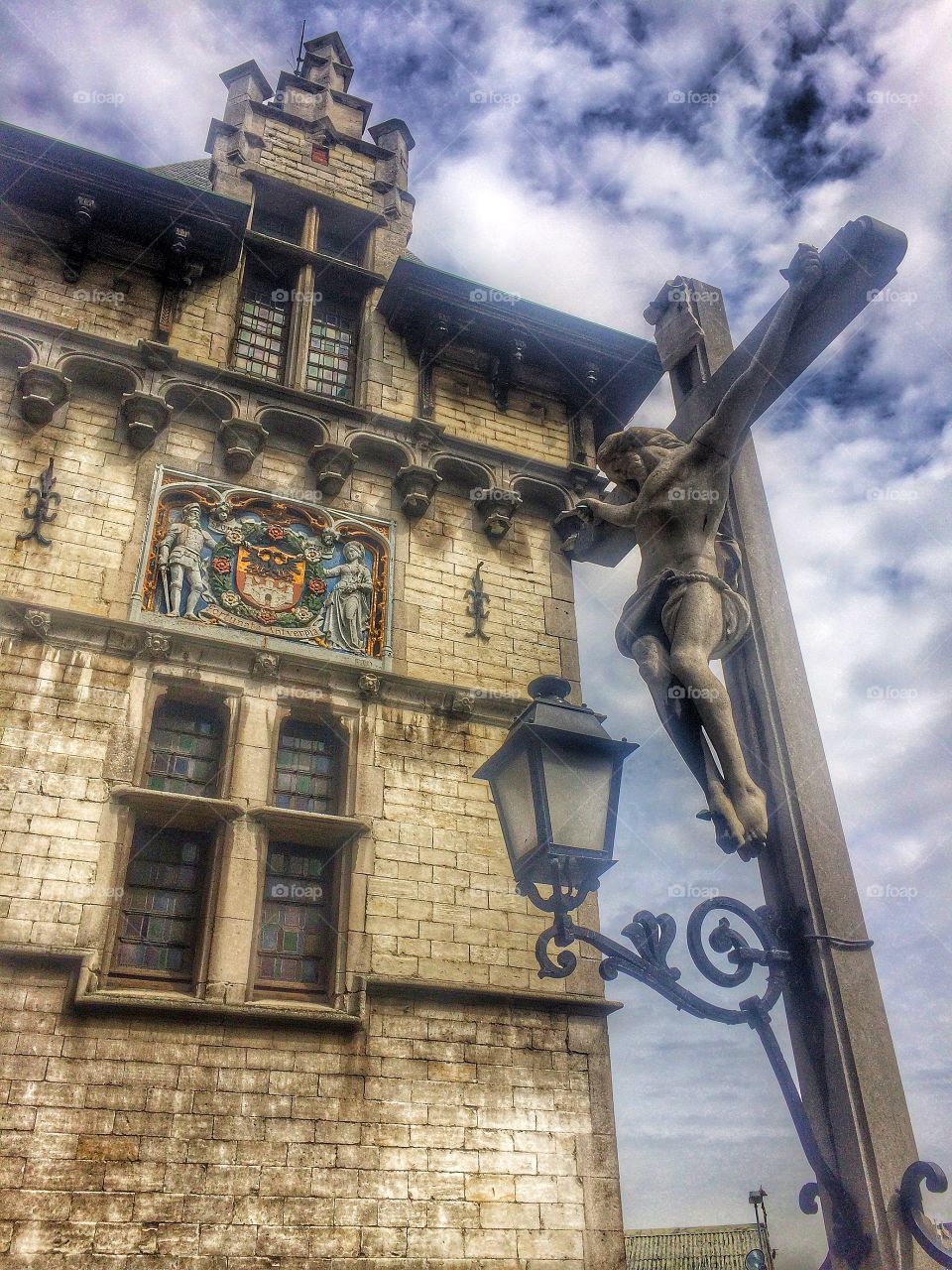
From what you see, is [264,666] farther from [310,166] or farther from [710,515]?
[310,166]

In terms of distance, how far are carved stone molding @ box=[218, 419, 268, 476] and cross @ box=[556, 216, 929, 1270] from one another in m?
6.57

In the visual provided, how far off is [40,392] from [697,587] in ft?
28.1

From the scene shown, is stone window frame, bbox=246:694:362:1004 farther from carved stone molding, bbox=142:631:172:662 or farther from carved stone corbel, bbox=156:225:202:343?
carved stone corbel, bbox=156:225:202:343

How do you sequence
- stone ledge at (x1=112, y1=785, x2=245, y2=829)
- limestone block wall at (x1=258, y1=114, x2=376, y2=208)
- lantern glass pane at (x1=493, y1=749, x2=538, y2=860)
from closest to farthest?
lantern glass pane at (x1=493, y1=749, x2=538, y2=860)
stone ledge at (x1=112, y1=785, x2=245, y2=829)
limestone block wall at (x1=258, y1=114, x2=376, y2=208)

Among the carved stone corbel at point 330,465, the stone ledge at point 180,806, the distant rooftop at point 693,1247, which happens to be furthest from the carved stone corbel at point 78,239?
the distant rooftop at point 693,1247

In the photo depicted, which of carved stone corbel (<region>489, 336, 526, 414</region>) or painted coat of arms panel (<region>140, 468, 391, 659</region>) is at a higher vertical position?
carved stone corbel (<region>489, 336, 526, 414</region>)

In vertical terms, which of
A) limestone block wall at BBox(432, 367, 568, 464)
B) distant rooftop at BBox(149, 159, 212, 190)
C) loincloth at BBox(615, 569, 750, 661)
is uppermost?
distant rooftop at BBox(149, 159, 212, 190)

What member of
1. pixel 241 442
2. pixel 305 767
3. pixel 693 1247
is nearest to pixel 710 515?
pixel 305 767

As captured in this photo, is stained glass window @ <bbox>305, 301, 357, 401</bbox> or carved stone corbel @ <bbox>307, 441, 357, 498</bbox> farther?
stained glass window @ <bbox>305, 301, 357, 401</bbox>

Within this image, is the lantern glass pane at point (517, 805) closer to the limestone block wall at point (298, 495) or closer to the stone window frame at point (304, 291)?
the limestone block wall at point (298, 495)

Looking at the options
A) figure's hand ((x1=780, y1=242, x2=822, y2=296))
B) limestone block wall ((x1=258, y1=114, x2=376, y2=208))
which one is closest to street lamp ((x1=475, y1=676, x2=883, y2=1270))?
figure's hand ((x1=780, y1=242, x2=822, y2=296))

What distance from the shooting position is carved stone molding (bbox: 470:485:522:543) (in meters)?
11.6

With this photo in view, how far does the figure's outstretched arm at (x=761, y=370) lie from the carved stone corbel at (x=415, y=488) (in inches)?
288

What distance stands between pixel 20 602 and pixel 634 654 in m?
6.66
